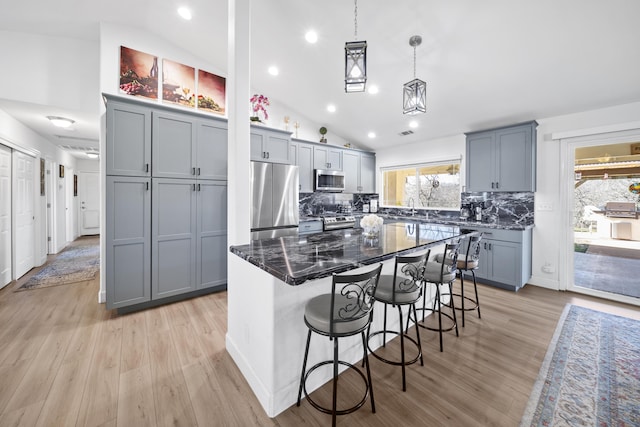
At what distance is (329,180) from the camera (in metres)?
5.18

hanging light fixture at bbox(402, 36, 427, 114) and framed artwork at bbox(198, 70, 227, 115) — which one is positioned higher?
framed artwork at bbox(198, 70, 227, 115)

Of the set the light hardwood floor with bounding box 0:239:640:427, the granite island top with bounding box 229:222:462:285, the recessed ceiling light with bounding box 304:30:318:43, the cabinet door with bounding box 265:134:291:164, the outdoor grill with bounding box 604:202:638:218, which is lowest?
the light hardwood floor with bounding box 0:239:640:427

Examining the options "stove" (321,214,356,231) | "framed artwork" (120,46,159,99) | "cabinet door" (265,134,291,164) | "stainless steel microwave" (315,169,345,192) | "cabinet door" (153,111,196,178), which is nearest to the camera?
"cabinet door" (153,111,196,178)

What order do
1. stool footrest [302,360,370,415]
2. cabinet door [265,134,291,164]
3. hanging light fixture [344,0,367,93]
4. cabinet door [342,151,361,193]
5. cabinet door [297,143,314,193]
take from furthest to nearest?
1. cabinet door [342,151,361,193]
2. cabinet door [297,143,314,193]
3. cabinet door [265,134,291,164]
4. hanging light fixture [344,0,367,93]
5. stool footrest [302,360,370,415]

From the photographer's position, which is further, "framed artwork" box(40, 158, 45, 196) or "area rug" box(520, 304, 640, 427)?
"framed artwork" box(40, 158, 45, 196)

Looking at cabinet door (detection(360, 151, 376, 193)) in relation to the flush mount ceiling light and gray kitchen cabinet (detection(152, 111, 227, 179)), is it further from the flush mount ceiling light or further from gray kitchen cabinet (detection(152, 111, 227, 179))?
A: the flush mount ceiling light

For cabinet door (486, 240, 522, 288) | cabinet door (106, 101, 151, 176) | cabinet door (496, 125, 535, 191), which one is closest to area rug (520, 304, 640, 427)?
cabinet door (486, 240, 522, 288)

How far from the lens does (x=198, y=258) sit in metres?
3.44

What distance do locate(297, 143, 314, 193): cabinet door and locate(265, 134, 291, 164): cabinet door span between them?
58 cm

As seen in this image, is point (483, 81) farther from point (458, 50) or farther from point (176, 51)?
point (176, 51)

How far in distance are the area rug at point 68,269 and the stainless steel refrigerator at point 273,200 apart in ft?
9.78

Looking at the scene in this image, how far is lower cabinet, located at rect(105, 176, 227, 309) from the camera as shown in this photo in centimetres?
289

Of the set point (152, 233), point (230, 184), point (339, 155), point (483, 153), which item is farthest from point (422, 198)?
point (152, 233)

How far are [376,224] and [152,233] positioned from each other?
257 centimetres
